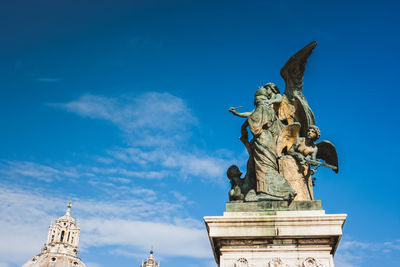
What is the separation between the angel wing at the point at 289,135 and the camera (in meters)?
9.49

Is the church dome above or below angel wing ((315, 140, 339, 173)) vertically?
above

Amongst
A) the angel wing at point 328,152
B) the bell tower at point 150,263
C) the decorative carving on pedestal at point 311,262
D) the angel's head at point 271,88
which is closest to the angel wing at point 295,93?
the angel's head at point 271,88

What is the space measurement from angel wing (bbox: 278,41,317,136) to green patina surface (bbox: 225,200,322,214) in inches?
84.2

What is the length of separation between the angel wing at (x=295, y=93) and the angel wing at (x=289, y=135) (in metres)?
0.42

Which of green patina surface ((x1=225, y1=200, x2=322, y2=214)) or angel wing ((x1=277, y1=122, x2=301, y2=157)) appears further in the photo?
angel wing ((x1=277, y1=122, x2=301, y2=157))

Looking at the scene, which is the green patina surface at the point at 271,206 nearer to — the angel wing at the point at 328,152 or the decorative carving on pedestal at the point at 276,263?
the decorative carving on pedestal at the point at 276,263

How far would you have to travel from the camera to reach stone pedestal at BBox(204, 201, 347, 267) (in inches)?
302

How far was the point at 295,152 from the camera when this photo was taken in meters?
9.24

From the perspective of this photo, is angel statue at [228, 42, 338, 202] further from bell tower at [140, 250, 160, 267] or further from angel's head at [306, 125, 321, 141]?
bell tower at [140, 250, 160, 267]

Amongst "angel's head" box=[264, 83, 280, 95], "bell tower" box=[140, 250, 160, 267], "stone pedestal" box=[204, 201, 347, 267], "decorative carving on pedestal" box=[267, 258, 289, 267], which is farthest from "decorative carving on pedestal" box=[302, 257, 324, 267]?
"bell tower" box=[140, 250, 160, 267]

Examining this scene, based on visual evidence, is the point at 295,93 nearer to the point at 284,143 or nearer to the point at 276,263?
the point at 284,143

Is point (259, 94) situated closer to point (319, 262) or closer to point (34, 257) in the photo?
point (319, 262)

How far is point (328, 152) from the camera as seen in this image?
10016 millimetres

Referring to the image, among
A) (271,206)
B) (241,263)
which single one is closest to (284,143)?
(271,206)
